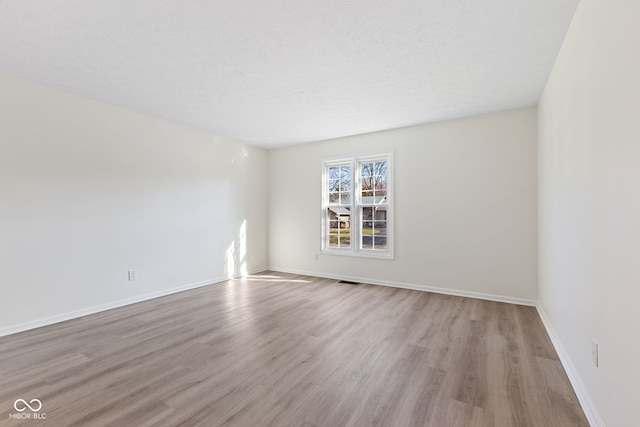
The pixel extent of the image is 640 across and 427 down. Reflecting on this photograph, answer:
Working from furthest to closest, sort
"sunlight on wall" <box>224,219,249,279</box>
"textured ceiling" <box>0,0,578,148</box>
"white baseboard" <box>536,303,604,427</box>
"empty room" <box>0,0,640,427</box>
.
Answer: "sunlight on wall" <box>224,219,249,279</box> < "textured ceiling" <box>0,0,578,148</box> < "empty room" <box>0,0,640,427</box> < "white baseboard" <box>536,303,604,427</box>

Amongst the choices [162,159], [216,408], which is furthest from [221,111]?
[216,408]

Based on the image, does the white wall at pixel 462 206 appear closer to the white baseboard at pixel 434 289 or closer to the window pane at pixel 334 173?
the white baseboard at pixel 434 289

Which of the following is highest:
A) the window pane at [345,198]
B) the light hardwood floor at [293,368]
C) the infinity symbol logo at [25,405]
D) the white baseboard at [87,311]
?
the window pane at [345,198]

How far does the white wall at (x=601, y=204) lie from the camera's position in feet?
4.00

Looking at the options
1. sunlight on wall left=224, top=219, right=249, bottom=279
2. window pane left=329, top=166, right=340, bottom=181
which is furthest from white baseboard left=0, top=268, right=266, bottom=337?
window pane left=329, top=166, right=340, bottom=181

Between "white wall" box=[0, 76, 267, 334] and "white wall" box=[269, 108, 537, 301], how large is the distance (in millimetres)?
2365

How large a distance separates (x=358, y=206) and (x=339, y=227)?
0.58 metres

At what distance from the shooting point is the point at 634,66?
3.92 ft

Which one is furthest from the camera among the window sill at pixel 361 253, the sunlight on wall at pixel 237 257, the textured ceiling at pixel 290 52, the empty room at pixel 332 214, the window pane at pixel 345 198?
the window pane at pixel 345 198

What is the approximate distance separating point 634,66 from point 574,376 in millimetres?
1960

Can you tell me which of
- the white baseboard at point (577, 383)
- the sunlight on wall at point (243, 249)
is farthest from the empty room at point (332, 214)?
the sunlight on wall at point (243, 249)

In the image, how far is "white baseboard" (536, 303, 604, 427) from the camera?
159 cm

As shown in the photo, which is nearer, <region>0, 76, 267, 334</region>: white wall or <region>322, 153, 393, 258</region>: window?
<region>0, 76, 267, 334</region>: white wall

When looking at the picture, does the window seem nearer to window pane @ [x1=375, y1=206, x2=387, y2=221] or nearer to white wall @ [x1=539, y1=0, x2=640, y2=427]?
window pane @ [x1=375, y1=206, x2=387, y2=221]
